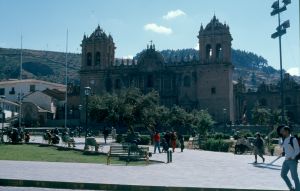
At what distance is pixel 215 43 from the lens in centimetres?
5869

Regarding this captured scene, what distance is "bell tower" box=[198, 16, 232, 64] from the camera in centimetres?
5806

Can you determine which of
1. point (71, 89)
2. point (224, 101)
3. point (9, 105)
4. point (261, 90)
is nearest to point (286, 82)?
point (261, 90)

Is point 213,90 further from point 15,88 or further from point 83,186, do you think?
point 83,186

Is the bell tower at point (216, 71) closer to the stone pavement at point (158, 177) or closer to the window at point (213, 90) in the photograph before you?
the window at point (213, 90)

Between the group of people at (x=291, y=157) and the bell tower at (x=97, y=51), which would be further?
the bell tower at (x=97, y=51)

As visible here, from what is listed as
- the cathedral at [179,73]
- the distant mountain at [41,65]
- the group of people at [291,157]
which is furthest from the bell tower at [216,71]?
the distant mountain at [41,65]

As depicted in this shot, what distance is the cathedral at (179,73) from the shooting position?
58188mm

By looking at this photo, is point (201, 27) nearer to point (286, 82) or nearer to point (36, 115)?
point (286, 82)

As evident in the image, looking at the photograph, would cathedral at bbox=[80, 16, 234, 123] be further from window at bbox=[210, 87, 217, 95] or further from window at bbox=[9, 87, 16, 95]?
window at bbox=[9, 87, 16, 95]

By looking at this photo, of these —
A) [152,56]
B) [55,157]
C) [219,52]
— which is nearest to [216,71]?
[219,52]

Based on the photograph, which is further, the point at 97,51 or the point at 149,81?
the point at 97,51

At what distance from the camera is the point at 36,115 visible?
217 feet

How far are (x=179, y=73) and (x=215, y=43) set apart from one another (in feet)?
22.8

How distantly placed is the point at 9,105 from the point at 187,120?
3451 cm
